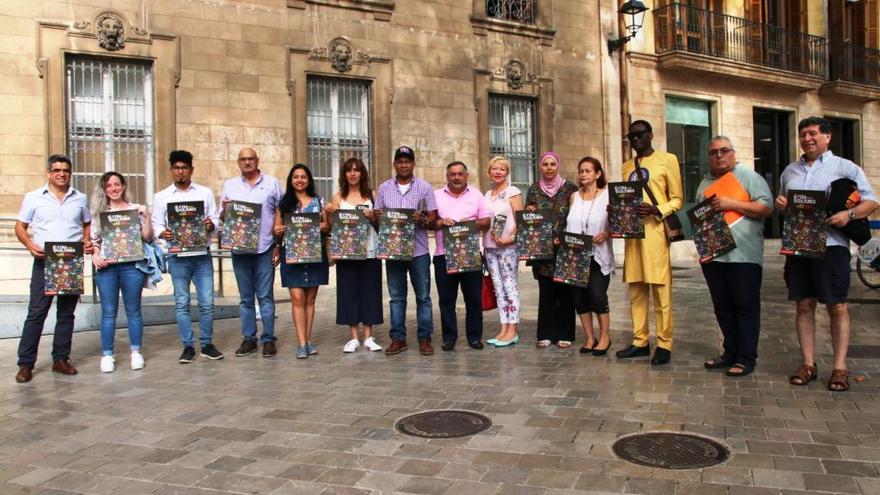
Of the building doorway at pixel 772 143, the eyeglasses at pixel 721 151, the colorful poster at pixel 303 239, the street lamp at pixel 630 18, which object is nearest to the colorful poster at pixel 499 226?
the colorful poster at pixel 303 239

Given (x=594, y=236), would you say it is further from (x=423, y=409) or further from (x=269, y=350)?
(x=269, y=350)

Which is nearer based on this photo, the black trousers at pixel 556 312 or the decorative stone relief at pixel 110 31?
the black trousers at pixel 556 312

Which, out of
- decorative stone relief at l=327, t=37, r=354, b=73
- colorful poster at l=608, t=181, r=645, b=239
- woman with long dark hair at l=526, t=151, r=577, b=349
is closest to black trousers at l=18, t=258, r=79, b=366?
woman with long dark hair at l=526, t=151, r=577, b=349

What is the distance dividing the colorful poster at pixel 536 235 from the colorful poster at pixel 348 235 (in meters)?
1.61

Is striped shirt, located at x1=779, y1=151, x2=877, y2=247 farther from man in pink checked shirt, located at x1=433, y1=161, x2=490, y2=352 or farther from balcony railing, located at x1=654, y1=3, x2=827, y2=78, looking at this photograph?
→ balcony railing, located at x1=654, y1=3, x2=827, y2=78

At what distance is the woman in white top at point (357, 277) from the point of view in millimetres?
7148

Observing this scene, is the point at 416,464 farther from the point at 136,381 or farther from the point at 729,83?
the point at 729,83

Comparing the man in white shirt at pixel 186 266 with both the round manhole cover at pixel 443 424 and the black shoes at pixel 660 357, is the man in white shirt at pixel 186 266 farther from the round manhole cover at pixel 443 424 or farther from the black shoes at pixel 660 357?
the black shoes at pixel 660 357

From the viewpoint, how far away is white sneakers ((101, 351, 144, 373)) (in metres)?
6.59

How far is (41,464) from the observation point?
4.04 m

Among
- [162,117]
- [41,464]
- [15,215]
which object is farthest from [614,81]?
[41,464]

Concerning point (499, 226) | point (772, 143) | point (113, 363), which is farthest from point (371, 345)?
point (772, 143)

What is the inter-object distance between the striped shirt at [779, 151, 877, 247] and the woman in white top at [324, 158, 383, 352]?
12.9ft

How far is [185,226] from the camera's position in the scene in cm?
683
